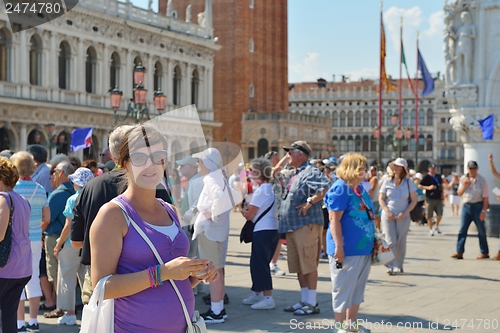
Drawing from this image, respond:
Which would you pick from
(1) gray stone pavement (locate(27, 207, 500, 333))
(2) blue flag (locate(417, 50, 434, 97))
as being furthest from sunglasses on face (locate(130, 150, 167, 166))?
(2) blue flag (locate(417, 50, 434, 97))

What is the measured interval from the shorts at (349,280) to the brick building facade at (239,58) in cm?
4180

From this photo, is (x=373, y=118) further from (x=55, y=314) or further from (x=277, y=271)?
(x=55, y=314)

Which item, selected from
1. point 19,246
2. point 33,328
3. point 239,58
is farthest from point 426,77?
point 19,246

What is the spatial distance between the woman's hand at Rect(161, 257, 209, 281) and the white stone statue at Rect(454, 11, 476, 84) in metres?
11.4

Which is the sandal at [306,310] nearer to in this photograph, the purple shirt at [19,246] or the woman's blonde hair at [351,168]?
the woman's blonde hair at [351,168]

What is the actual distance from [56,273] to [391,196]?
4.48 meters

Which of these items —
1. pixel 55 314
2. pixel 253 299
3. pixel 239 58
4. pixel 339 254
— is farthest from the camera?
pixel 239 58

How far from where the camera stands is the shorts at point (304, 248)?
23.2ft

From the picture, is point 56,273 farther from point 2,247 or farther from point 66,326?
point 2,247

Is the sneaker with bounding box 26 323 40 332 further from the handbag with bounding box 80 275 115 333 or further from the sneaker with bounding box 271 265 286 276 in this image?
the sneaker with bounding box 271 265 286 276

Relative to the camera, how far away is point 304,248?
279 inches

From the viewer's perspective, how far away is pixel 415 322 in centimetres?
658

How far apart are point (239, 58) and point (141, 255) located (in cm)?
4640

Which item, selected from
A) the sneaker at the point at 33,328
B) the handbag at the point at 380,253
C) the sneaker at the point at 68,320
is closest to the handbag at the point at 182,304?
the handbag at the point at 380,253
